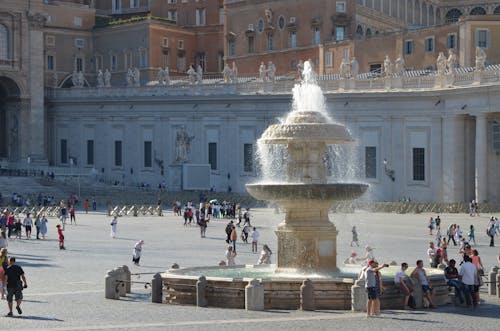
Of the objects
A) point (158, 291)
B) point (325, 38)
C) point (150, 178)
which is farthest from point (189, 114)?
point (158, 291)

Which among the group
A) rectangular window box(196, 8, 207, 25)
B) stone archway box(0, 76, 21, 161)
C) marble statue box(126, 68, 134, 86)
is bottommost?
stone archway box(0, 76, 21, 161)

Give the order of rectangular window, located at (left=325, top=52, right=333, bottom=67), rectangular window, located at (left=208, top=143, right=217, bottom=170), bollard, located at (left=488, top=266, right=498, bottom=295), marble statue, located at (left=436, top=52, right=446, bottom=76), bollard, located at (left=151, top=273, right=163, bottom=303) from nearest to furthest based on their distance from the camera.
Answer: bollard, located at (left=151, top=273, right=163, bottom=303) → bollard, located at (left=488, top=266, right=498, bottom=295) → marble statue, located at (left=436, top=52, right=446, bottom=76) → rectangular window, located at (left=208, top=143, right=217, bottom=170) → rectangular window, located at (left=325, top=52, right=333, bottom=67)

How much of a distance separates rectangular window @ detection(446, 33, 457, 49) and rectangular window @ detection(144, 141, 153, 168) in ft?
79.7

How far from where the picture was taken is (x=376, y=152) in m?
77.2

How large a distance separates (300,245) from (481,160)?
136 feet

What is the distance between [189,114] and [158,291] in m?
59.1

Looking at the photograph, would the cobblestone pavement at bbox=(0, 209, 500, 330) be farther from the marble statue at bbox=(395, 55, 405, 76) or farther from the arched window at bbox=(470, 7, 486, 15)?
the arched window at bbox=(470, 7, 486, 15)

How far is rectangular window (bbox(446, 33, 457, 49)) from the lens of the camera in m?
79.9

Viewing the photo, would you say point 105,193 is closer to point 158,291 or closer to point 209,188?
point 209,188

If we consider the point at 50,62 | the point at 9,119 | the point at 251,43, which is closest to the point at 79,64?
the point at 50,62

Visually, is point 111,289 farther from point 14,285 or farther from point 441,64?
point 441,64

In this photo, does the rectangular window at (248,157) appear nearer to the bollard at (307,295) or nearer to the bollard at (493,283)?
the bollard at (493,283)

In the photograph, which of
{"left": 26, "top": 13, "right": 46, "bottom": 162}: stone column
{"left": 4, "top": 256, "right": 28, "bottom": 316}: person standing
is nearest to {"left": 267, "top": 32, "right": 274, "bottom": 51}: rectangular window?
{"left": 26, "top": 13, "right": 46, "bottom": 162}: stone column

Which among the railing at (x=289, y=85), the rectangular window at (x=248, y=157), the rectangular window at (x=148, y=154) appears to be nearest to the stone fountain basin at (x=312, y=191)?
the railing at (x=289, y=85)
